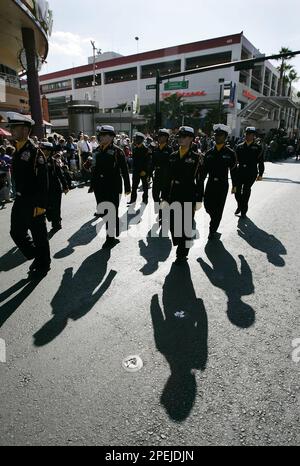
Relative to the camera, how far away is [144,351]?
2936mm

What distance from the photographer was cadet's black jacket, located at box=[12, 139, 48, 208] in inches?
166

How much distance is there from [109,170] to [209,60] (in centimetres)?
4830

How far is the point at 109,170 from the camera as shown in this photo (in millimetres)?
5734

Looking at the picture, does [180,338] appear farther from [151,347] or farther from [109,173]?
[109,173]

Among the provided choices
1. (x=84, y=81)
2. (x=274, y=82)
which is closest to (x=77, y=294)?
(x=274, y=82)

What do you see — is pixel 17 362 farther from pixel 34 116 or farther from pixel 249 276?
pixel 34 116

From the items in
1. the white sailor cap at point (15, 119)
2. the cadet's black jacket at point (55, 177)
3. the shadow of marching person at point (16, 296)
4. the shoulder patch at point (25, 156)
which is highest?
the white sailor cap at point (15, 119)

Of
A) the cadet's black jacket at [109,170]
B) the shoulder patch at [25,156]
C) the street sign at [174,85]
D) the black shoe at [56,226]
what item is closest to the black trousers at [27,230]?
the shoulder patch at [25,156]

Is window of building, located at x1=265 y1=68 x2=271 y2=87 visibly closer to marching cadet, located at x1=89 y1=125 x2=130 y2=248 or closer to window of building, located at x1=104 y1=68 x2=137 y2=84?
window of building, located at x1=104 y1=68 x2=137 y2=84

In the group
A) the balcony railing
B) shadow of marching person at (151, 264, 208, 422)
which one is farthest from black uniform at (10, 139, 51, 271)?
the balcony railing

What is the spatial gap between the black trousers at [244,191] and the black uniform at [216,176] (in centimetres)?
144

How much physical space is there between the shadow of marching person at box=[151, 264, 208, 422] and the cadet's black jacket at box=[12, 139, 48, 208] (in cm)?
208

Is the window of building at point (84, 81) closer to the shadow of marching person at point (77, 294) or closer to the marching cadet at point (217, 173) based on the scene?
the marching cadet at point (217, 173)

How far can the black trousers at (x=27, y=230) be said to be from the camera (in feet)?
14.3
